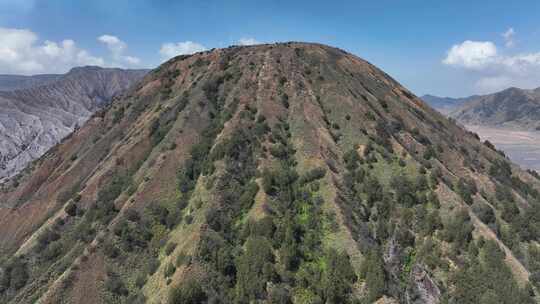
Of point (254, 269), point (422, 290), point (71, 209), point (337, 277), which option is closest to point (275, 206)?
point (254, 269)

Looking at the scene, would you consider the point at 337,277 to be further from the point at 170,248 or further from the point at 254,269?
the point at 170,248

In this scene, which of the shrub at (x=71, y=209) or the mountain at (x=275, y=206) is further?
the shrub at (x=71, y=209)

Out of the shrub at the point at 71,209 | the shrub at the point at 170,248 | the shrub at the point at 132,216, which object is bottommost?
the shrub at the point at 170,248

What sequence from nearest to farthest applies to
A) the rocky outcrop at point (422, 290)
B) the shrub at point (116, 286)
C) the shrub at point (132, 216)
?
the rocky outcrop at point (422, 290)
the shrub at point (116, 286)
the shrub at point (132, 216)

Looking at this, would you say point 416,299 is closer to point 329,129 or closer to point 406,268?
point 406,268

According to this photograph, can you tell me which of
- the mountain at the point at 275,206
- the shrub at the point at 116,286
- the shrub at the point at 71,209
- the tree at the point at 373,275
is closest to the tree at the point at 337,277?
the mountain at the point at 275,206

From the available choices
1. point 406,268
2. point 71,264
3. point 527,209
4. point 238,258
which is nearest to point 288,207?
point 238,258

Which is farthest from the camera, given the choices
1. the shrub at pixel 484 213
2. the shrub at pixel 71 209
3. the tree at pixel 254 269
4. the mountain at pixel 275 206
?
the shrub at pixel 71 209

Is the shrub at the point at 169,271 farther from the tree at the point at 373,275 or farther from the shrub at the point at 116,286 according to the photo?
the tree at the point at 373,275
